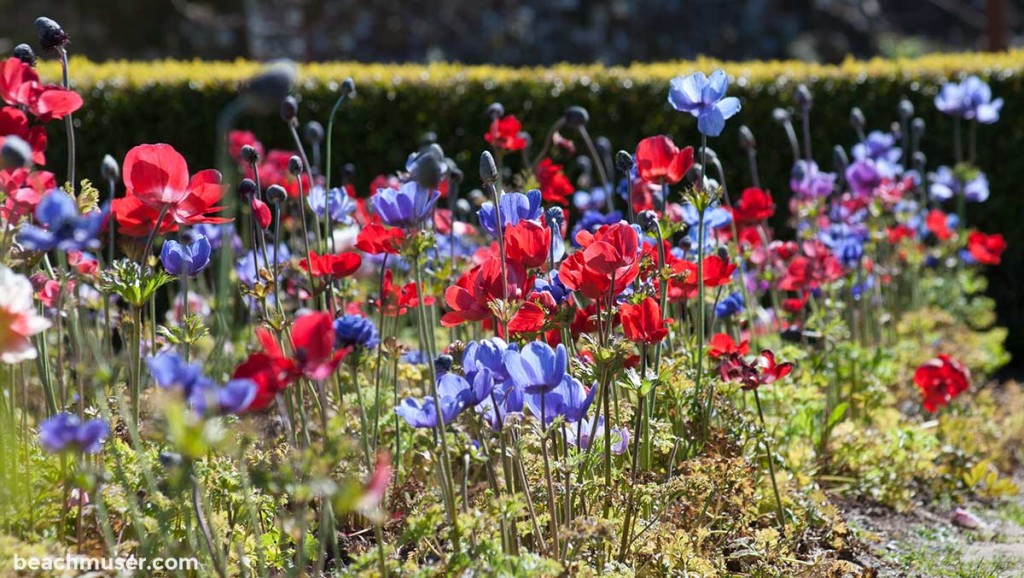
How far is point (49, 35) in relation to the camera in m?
1.98

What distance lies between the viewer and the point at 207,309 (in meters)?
3.64

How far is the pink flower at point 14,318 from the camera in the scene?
1.39 m

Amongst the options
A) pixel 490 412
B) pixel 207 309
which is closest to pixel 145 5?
pixel 207 309

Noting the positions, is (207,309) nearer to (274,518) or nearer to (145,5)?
(274,518)

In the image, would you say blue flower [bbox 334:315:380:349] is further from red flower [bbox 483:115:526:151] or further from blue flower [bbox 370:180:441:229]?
red flower [bbox 483:115:526:151]

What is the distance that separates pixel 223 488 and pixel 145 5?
13.8 m

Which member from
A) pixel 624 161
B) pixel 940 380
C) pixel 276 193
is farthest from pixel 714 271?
pixel 940 380

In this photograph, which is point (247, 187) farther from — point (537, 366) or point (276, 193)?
point (537, 366)

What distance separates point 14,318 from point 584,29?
1168 cm

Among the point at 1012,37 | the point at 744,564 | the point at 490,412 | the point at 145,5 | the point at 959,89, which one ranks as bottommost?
the point at 744,564

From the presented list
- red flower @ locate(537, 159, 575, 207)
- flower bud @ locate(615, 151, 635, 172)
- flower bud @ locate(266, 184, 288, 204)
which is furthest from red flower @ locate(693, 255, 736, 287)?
flower bud @ locate(266, 184, 288, 204)

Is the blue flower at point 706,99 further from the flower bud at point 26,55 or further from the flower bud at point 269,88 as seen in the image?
the flower bud at point 26,55

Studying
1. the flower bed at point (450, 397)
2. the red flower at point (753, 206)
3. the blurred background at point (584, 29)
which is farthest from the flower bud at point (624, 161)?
the blurred background at point (584, 29)

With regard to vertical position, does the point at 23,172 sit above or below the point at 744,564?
above
